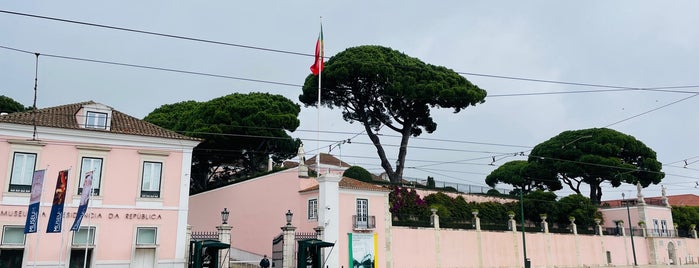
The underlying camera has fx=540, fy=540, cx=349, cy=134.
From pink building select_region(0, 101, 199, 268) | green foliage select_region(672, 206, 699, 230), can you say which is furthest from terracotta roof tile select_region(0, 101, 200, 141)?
green foliage select_region(672, 206, 699, 230)

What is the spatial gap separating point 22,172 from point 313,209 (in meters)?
13.3

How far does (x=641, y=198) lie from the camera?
175ft

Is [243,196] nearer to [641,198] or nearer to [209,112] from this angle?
[209,112]

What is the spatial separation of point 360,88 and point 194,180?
15.8 meters

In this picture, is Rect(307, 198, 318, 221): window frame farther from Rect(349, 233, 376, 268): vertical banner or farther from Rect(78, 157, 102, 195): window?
Rect(78, 157, 102, 195): window

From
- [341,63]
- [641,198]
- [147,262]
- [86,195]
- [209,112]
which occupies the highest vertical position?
[341,63]

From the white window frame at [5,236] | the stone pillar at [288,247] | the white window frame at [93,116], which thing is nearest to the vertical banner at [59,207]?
the white window frame at [5,236]

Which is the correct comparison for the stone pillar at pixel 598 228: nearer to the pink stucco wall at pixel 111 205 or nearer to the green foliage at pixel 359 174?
the green foliage at pixel 359 174

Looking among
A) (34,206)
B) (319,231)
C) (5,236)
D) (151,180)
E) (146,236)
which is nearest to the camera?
(34,206)

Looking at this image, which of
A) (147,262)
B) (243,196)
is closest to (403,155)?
(243,196)

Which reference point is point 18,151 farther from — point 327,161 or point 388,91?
point 327,161

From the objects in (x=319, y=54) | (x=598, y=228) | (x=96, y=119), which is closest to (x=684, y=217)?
(x=598, y=228)

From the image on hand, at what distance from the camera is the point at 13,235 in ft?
66.8

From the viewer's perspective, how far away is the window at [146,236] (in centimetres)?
2248
